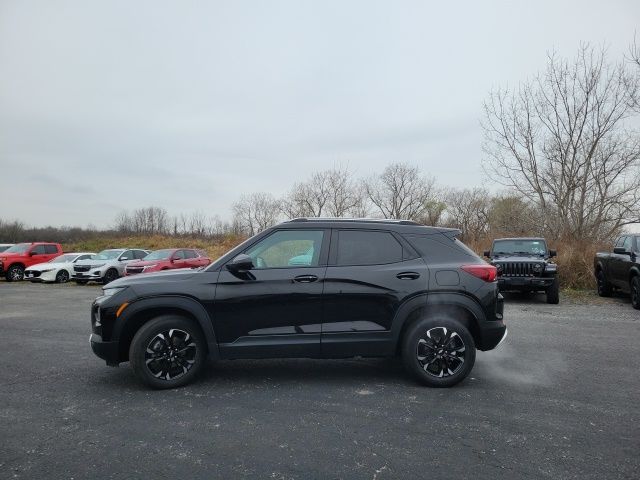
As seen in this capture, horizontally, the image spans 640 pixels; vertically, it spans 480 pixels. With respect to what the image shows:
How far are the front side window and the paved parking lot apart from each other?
4.31 ft

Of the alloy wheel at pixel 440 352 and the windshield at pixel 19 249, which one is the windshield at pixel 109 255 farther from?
the alloy wheel at pixel 440 352

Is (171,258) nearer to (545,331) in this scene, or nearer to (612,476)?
(545,331)

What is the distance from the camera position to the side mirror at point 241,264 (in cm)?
477

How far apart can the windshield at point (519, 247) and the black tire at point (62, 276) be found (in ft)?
63.4

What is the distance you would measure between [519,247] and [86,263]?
17895 mm

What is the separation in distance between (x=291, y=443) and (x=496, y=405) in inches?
80.7

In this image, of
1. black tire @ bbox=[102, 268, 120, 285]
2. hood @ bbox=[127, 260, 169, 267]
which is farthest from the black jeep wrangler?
black tire @ bbox=[102, 268, 120, 285]

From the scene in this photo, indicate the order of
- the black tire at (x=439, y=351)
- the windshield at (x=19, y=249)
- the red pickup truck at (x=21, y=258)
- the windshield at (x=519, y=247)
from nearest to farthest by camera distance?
1. the black tire at (x=439, y=351)
2. the windshield at (x=519, y=247)
3. the red pickup truck at (x=21, y=258)
4. the windshield at (x=19, y=249)

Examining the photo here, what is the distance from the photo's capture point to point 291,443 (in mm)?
3547

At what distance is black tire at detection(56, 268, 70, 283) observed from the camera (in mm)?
22102

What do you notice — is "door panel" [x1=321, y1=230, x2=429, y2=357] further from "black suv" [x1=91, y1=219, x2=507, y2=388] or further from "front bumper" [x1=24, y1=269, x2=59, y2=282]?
"front bumper" [x1=24, y1=269, x2=59, y2=282]

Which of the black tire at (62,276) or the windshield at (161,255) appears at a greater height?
the windshield at (161,255)

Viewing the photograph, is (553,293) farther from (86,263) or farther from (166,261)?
(86,263)

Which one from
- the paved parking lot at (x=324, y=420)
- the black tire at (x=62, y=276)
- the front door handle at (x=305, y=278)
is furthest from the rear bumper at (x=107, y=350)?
the black tire at (x=62, y=276)
